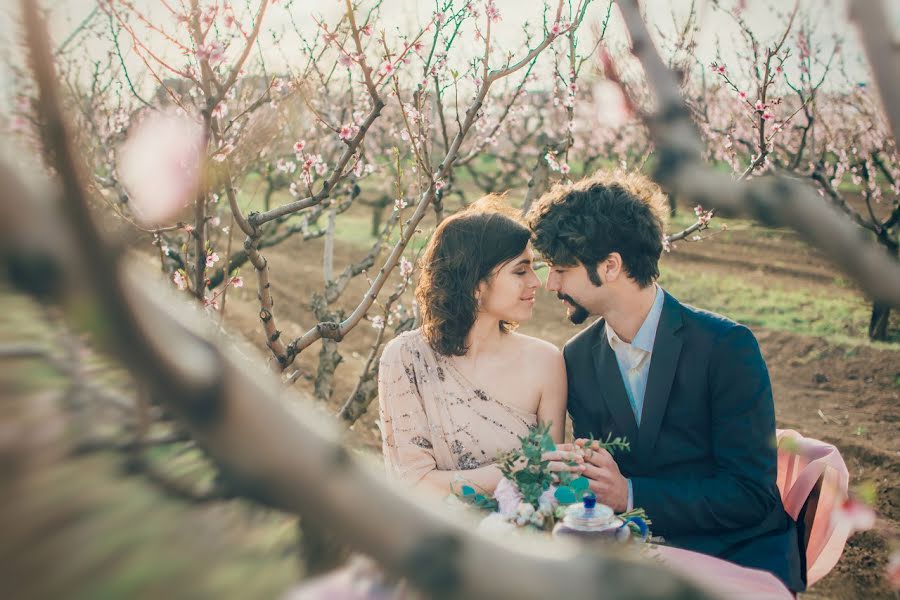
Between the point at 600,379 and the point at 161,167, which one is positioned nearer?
the point at 600,379

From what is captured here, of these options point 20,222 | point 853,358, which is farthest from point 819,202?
point 853,358

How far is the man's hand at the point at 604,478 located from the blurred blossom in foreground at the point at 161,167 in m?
1.59

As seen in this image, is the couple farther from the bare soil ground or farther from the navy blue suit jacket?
the bare soil ground

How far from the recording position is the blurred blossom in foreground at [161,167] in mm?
4027

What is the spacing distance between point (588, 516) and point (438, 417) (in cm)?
129

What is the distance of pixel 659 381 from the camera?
2881mm

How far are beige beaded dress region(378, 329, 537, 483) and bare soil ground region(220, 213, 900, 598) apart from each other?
50.5 inches

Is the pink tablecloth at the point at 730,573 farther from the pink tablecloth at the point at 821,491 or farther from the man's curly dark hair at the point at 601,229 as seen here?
the man's curly dark hair at the point at 601,229

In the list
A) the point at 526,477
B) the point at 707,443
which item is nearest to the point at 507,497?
the point at 526,477

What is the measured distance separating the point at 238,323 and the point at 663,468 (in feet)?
A: 25.0

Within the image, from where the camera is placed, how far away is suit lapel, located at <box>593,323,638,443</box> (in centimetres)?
298

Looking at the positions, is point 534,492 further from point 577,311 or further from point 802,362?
point 802,362

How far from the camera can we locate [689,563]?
2.32 m

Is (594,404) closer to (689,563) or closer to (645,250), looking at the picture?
(645,250)
